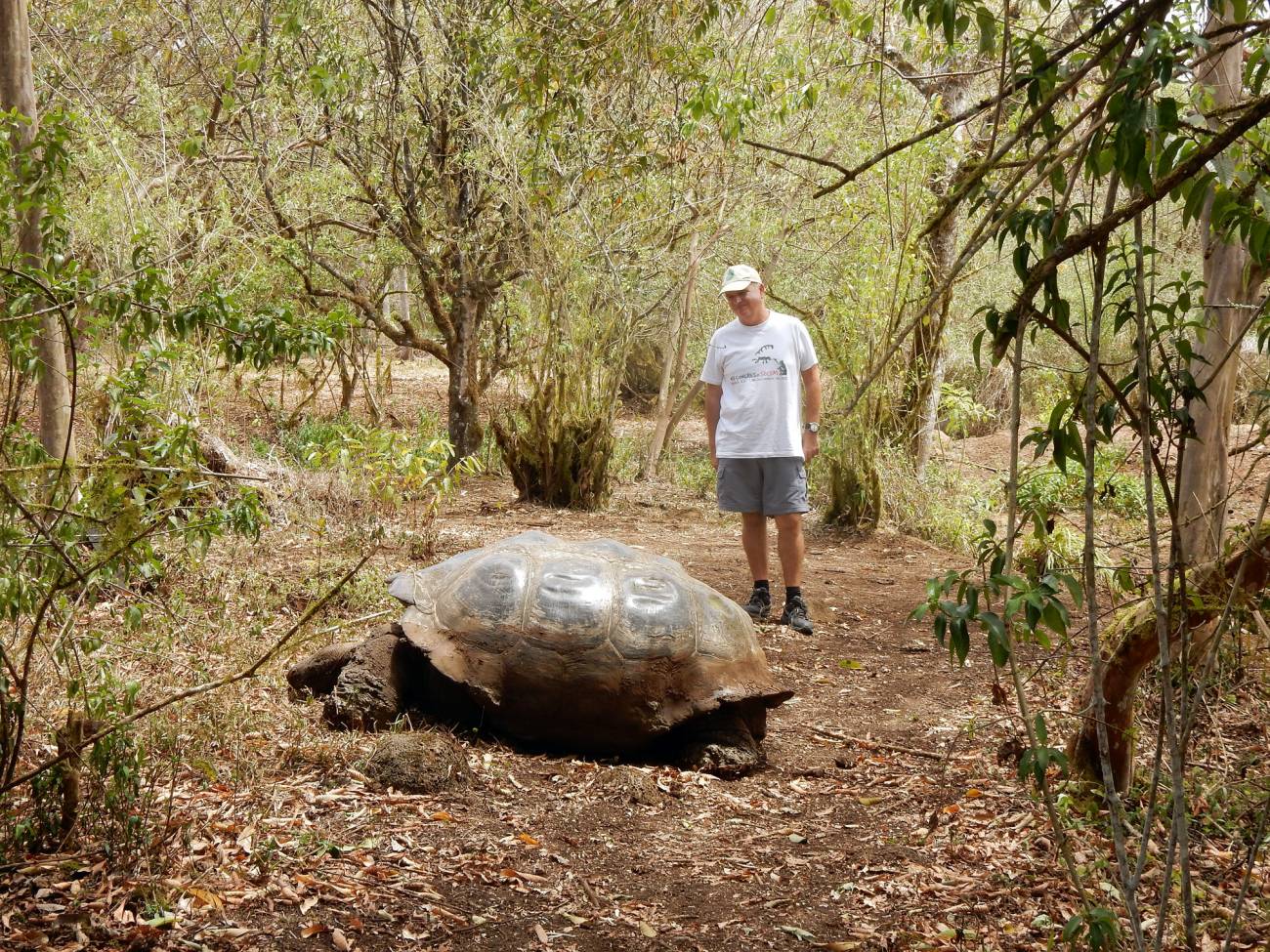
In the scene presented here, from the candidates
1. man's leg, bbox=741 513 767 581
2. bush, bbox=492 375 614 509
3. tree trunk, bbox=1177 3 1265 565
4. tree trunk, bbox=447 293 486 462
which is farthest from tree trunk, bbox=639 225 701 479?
tree trunk, bbox=1177 3 1265 565

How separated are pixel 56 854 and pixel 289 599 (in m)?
2.99

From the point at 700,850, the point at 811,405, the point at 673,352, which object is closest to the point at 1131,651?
the point at 700,850

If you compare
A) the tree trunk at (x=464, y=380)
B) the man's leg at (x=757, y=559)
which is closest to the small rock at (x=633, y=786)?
the man's leg at (x=757, y=559)

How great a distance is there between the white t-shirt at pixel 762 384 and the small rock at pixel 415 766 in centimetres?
276

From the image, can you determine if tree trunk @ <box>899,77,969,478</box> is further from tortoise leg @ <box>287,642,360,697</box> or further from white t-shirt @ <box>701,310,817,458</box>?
tortoise leg @ <box>287,642,360,697</box>

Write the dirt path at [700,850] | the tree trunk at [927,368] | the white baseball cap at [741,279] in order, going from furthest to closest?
the tree trunk at [927,368] < the white baseball cap at [741,279] < the dirt path at [700,850]

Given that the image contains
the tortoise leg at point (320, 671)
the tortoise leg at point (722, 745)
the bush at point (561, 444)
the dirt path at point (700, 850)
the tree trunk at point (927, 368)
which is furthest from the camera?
the bush at point (561, 444)

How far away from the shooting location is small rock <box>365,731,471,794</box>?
4180 millimetres

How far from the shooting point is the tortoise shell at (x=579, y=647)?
4.61 meters

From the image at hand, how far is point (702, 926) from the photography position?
3416 mm

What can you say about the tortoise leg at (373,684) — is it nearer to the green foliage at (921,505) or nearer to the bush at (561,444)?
the bush at (561,444)

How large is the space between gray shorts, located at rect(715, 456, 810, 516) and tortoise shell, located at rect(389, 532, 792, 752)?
1594mm

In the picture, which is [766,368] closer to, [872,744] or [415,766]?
[872,744]

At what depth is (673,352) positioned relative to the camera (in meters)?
14.3
